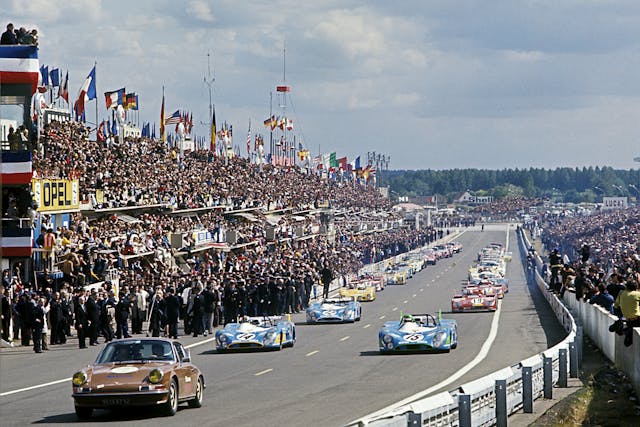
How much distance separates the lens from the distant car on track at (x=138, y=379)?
58.0 ft

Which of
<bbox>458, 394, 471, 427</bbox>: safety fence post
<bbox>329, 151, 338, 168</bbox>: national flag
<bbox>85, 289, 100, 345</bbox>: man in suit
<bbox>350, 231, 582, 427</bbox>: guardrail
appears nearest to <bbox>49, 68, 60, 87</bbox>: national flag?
<bbox>85, 289, 100, 345</bbox>: man in suit

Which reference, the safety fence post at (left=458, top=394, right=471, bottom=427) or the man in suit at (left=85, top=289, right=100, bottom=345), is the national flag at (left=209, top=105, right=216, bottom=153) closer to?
the man in suit at (left=85, top=289, right=100, bottom=345)

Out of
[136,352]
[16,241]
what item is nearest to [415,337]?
[136,352]

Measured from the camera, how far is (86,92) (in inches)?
2468

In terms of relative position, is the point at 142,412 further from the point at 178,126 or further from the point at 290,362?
the point at 178,126

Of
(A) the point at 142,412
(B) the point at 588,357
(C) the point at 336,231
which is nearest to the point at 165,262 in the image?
(B) the point at 588,357

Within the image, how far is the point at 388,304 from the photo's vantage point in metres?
56.0

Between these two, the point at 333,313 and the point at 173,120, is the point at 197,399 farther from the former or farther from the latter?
the point at 173,120

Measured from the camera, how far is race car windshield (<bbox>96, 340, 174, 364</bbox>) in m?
19.0

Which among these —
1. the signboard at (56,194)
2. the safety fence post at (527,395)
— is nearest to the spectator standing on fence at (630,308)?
the safety fence post at (527,395)

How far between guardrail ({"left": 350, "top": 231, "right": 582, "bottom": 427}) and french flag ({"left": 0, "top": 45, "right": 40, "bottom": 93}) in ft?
57.4

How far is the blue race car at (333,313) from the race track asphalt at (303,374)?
0.52 m

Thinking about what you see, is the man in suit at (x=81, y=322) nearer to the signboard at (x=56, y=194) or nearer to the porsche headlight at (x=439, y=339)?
the porsche headlight at (x=439, y=339)

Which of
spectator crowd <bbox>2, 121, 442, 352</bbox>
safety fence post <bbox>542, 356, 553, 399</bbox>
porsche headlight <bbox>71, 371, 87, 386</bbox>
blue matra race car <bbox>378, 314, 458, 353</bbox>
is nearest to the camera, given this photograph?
porsche headlight <bbox>71, 371, 87, 386</bbox>
